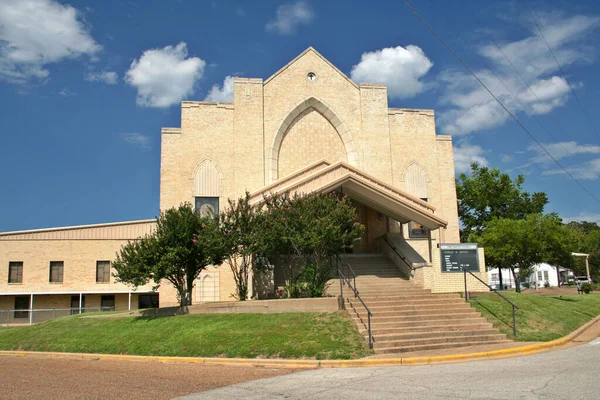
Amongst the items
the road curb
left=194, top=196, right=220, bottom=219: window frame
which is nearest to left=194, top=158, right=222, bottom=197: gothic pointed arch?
left=194, top=196, right=220, bottom=219: window frame

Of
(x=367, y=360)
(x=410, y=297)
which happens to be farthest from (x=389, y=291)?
(x=367, y=360)

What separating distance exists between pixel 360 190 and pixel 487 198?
29863mm

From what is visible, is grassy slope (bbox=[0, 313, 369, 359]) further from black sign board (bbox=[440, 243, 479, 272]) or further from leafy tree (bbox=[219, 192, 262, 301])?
black sign board (bbox=[440, 243, 479, 272])

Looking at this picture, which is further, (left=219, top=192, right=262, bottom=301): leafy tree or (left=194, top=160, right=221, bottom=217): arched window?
(left=194, top=160, right=221, bottom=217): arched window

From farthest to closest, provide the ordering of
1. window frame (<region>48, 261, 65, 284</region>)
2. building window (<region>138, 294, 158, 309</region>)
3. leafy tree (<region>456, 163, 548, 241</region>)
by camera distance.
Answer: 1. leafy tree (<region>456, 163, 548, 241</region>)
2. building window (<region>138, 294, 158, 309</region>)
3. window frame (<region>48, 261, 65, 284</region>)

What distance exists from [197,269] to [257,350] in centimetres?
781

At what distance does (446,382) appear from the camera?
10242mm

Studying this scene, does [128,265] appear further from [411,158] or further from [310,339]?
[411,158]

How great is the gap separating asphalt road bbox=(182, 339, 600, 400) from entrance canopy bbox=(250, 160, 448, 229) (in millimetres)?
11288

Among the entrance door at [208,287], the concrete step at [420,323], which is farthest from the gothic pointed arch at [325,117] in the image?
the concrete step at [420,323]

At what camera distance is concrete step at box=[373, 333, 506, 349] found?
1513 cm

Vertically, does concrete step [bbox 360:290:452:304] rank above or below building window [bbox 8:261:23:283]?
below

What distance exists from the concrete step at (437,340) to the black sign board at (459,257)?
16.6ft

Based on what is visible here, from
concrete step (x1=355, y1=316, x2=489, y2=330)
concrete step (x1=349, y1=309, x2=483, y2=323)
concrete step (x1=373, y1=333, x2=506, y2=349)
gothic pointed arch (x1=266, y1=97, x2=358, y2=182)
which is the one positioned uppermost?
gothic pointed arch (x1=266, y1=97, x2=358, y2=182)
